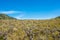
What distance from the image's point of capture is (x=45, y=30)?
64.2 ft

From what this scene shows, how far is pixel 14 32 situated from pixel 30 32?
2.17 metres

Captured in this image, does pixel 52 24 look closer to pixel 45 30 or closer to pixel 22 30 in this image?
pixel 45 30

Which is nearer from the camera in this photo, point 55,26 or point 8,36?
point 8,36

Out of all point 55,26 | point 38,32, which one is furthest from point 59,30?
point 38,32

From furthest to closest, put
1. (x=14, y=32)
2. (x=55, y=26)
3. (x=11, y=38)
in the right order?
(x=55, y=26) → (x=14, y=32) → (x=11, y=38)

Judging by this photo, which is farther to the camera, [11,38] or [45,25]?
[45,25]

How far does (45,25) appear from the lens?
844 inches

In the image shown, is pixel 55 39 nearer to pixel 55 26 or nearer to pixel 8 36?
pixel 55 26

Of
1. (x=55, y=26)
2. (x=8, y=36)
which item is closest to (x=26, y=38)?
(x=8, y=36)

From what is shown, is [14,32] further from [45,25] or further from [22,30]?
[45,25]

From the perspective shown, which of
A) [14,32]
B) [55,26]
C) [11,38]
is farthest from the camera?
[55,26]

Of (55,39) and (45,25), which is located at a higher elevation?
(45,25)

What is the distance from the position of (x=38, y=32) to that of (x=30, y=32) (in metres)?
1.09

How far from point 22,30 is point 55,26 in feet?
16.1
